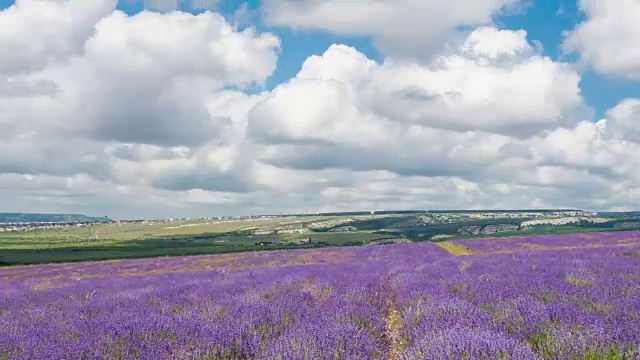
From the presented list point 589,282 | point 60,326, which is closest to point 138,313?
point 60,326

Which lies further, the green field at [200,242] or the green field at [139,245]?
the green field at [200,242]

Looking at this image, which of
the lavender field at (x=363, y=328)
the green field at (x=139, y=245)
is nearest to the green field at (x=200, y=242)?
the green field at (x=139, y=245)

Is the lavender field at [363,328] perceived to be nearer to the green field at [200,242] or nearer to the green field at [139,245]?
the green field at [139,245]

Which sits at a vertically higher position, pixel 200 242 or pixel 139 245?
pixel 139 245

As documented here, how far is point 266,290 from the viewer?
968 cm

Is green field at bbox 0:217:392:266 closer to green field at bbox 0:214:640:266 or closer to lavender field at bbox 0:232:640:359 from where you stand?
green field at bbox 0:214:640:266

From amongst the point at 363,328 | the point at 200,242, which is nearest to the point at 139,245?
the point at 200,242

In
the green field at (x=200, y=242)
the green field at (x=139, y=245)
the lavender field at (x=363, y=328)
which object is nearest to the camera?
the lavender field at (x=363, y=328)

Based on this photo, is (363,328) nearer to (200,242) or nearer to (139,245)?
(139,245)

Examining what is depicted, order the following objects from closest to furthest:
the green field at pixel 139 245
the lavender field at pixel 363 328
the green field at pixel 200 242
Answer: the lavender field at pixel 363 328 → the green field at pixel 139 245 → the green field at pixel 200 242

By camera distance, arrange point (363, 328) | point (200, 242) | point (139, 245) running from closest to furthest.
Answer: point (363, 328) < point (139, 245) < point (200, 242)

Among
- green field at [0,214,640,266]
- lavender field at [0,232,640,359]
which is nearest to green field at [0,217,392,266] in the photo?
green field at [0,214,640,266]

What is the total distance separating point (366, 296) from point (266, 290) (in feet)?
8.82

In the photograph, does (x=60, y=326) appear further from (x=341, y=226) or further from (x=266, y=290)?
(x=341, y=226)
